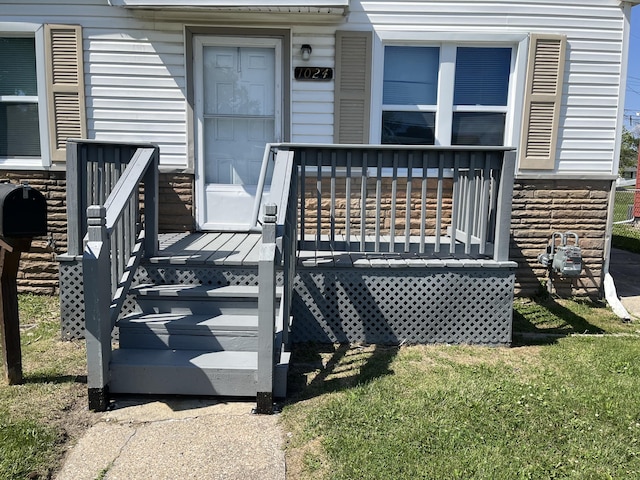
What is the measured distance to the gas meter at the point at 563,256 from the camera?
201 inches

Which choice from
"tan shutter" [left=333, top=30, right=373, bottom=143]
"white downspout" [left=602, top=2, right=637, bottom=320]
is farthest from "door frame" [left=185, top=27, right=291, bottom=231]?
"white downspout" [left=602, top=2, right=637, bottom=320]

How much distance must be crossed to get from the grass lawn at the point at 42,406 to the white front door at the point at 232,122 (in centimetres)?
205

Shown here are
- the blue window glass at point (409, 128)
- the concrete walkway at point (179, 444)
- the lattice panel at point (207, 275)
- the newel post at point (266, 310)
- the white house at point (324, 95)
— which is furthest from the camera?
the blue window glass at point (409, 128)

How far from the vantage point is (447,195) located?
18.3 ft

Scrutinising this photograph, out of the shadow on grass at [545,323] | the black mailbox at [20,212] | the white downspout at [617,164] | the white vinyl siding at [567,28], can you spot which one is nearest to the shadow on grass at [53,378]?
the black mailbox at [20,212]

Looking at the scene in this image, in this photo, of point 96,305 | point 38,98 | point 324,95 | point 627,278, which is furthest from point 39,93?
point 627,278

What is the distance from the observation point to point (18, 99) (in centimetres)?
543

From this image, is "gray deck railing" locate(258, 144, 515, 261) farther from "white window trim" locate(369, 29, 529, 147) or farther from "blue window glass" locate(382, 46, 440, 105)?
"blue window glass" locate(382, 46, 440, 105)

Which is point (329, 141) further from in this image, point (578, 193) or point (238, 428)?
point (238, 428)

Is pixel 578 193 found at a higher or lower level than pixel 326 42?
lower

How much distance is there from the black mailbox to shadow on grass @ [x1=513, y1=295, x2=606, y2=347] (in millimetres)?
3690

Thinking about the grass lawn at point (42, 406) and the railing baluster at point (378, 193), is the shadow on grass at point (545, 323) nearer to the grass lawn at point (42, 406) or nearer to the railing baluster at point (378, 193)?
the railing baluster at point (378, 193)

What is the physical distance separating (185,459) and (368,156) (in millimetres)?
2546

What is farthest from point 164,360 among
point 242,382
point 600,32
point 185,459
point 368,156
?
point 600,32
